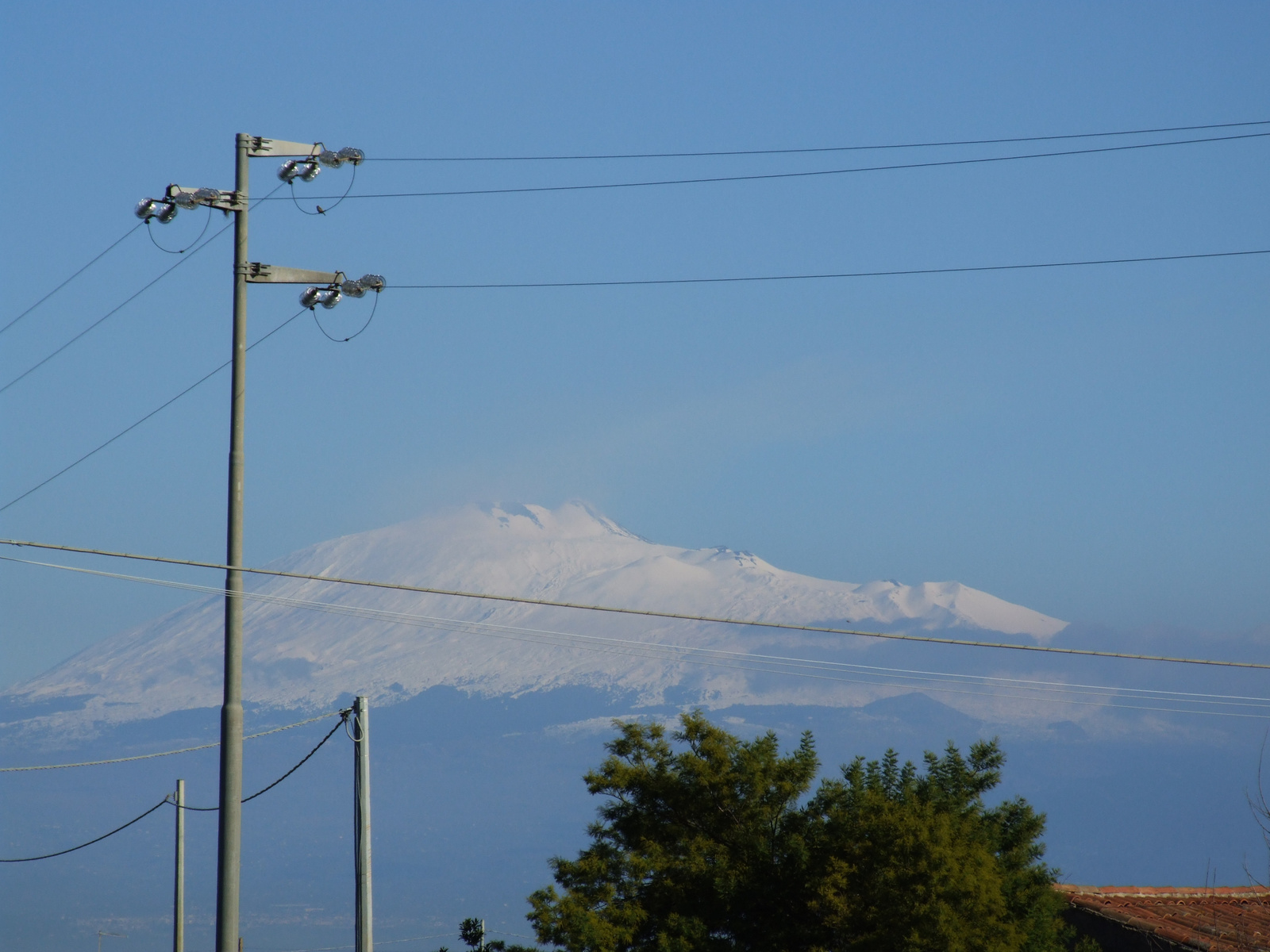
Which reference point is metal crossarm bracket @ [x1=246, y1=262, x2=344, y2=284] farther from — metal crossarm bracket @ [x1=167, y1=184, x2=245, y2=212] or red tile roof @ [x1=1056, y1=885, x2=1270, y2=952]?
red tile roof @ [x1=1056, y1=885, x2=1270, y2=952]

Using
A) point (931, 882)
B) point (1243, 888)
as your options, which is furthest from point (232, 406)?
point (1243, 888)

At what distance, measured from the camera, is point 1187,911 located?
107 feet

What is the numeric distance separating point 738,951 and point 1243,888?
1209 cm

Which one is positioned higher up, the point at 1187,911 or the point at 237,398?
the point at 237,398

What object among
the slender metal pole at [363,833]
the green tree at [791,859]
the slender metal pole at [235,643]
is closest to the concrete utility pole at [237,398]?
the slender metal pole at [235,643]

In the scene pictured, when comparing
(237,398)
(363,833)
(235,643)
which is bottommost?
(363,833)

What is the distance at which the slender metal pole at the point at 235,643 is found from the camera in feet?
54.2

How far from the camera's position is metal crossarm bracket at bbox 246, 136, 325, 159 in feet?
59.0

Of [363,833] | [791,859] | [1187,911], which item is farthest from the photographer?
[791,859]

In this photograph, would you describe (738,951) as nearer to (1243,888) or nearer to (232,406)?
(1243,888)

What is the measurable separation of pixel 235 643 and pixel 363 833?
3755 mm

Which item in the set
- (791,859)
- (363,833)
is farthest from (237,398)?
(791,859)

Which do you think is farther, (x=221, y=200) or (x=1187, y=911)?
(x=1187, y=911)

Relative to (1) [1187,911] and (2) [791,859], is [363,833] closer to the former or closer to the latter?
(2) [791,859]
